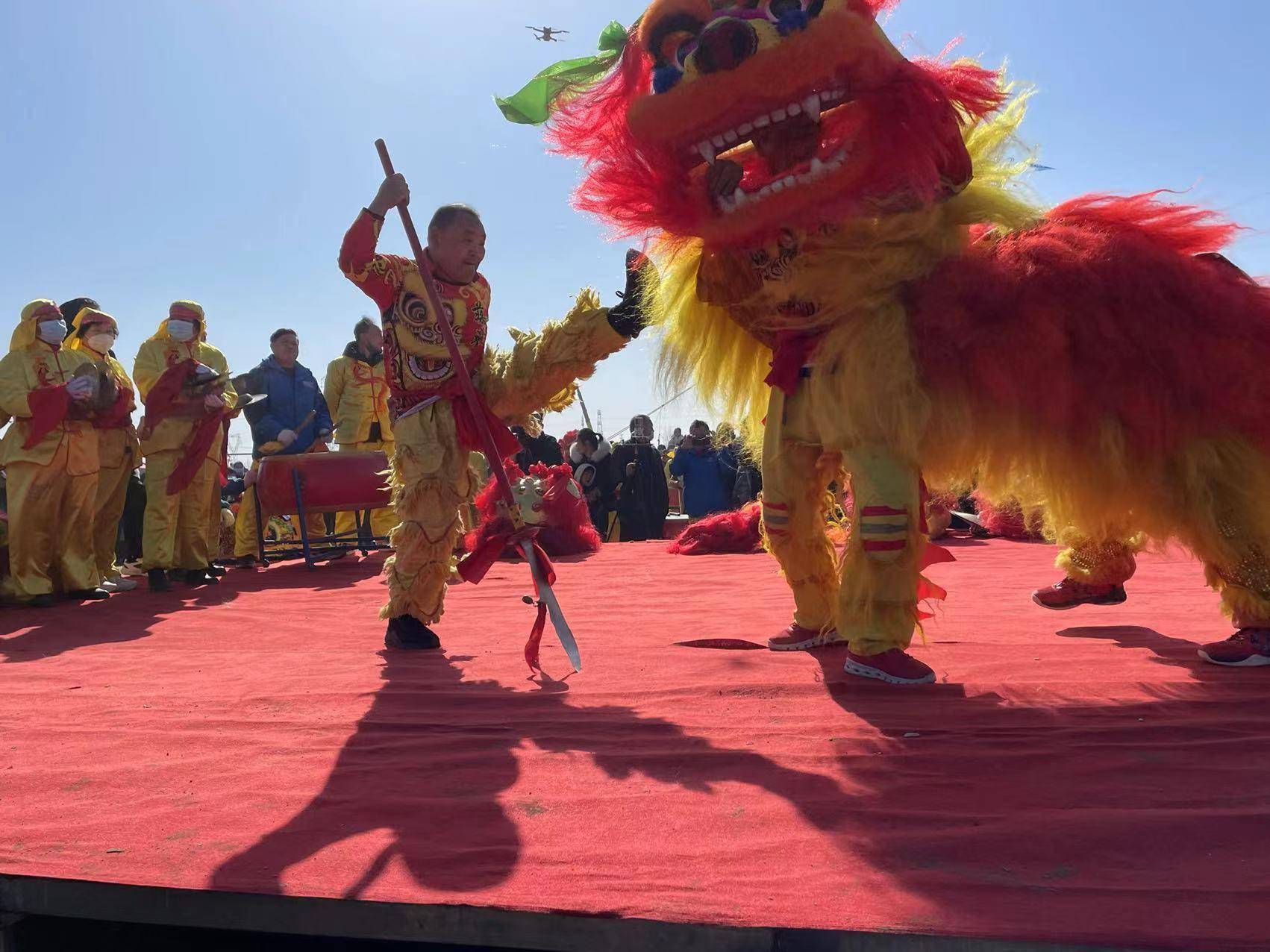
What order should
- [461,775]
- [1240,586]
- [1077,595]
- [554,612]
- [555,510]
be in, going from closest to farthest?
1. [461,775]
2. [1240,586]
3. [554,612]
4. [1077,595]
5. [555,510]

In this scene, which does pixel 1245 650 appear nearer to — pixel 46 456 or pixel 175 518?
pixel 46 456

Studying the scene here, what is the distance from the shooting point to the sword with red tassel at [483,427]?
10.8 ft

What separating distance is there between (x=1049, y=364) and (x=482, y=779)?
1.79 m

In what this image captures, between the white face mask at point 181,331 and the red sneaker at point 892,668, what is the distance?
5.68 m

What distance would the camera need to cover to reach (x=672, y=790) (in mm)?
2076

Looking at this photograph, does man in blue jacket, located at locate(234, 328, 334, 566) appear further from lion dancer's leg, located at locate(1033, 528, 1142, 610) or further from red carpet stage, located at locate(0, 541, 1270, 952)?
lion dancer's leg, located at locate(1033, 528, 1142, 610)

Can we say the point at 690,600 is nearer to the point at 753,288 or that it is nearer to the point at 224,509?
the point at 753,288

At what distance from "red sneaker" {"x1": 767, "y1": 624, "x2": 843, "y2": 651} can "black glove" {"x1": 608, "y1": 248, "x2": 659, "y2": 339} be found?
1224mm

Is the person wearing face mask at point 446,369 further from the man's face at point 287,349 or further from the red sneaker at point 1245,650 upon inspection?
the man's face at point 287,349

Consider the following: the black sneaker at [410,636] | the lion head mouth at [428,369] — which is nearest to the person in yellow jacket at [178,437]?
the black sneaker at [410,636]

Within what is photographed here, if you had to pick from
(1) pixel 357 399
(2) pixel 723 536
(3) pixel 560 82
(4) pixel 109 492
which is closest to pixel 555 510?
(2) pixel 723 536

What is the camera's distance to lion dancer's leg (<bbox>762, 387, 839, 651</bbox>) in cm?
327

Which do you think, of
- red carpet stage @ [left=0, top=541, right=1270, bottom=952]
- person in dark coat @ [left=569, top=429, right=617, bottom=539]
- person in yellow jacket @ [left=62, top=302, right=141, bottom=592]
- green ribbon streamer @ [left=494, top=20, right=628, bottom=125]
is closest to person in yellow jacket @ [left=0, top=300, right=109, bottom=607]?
person in yellow jacket @ [left=62, top=302, right=141, bottom=592]

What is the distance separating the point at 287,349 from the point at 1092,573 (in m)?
7.05
